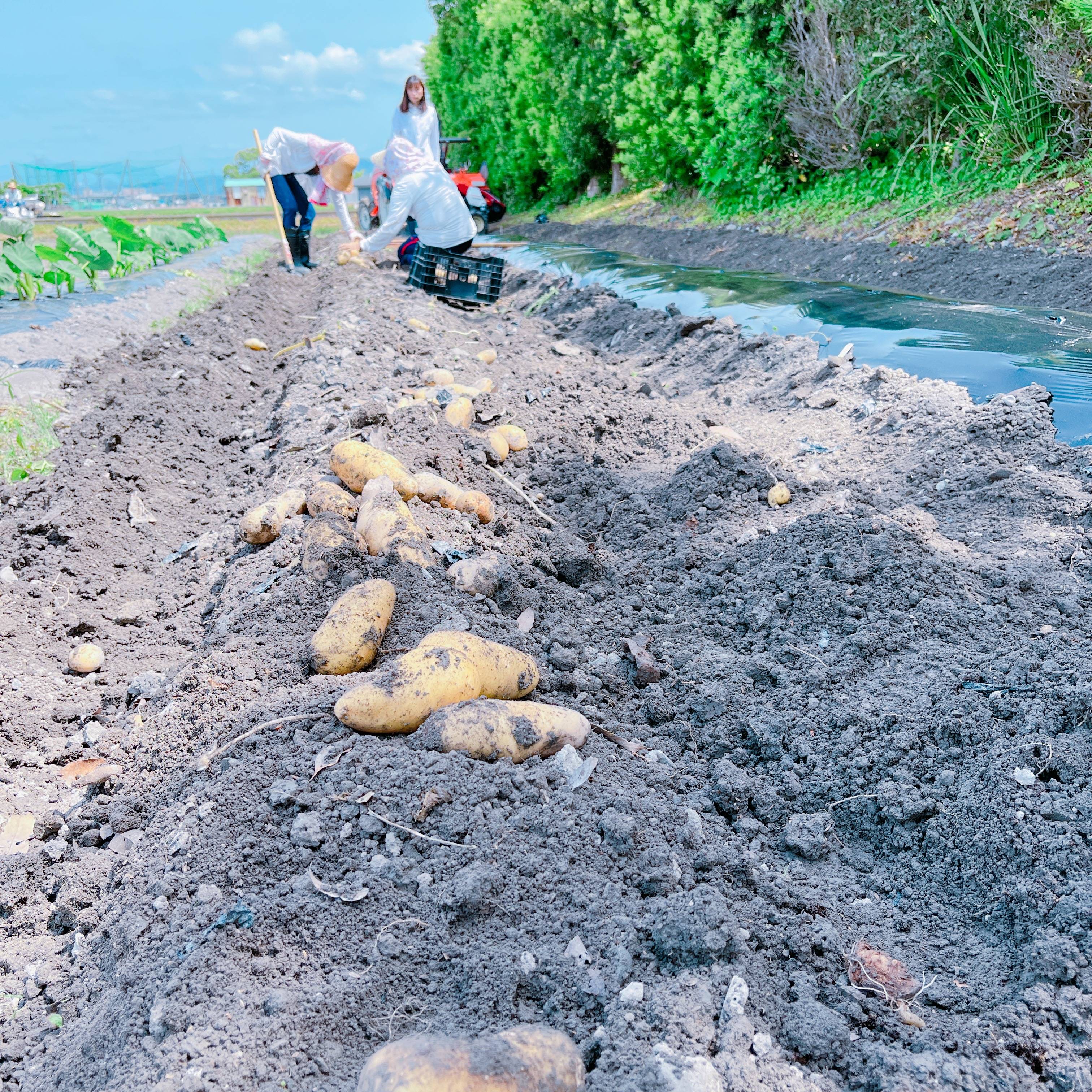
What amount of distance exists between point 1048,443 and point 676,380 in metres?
2.59

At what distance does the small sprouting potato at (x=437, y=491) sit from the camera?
299 cm

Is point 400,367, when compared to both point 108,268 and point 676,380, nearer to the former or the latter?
point 676,380

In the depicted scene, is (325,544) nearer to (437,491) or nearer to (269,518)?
(269,518)

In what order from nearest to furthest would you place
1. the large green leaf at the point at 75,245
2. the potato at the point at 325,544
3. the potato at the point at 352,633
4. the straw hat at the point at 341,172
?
1. the potato at the point at 352,633
2. the potato at the point at 325,544
3. the large green leaf at the point at 75,245
4. the straw hat at the point at 341,172

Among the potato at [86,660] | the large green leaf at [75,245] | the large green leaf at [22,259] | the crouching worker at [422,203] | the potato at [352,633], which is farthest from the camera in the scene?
the large green leaf at [75,245]

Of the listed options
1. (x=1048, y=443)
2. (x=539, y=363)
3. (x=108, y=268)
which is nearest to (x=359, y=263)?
(x=108, y=268)

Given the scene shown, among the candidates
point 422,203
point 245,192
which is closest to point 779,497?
point 422,203

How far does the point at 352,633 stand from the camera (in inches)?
83.7

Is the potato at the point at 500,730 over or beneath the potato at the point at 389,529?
beneath

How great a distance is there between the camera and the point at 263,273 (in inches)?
392

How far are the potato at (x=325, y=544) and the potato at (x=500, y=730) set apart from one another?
857 millimetres

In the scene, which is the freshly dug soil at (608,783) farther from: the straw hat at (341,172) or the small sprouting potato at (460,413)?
the straw hat at (341,172)

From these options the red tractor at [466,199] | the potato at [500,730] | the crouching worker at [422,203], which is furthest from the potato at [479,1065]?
the red tractor at [466,199]

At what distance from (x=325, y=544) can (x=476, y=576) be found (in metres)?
0.51
